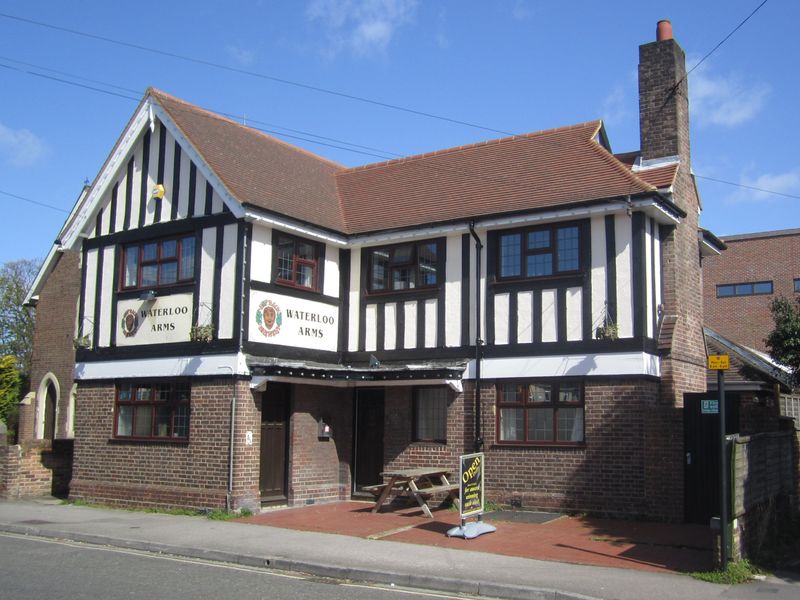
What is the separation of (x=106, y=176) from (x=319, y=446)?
7.61 m

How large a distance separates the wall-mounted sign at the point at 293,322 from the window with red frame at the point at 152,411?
2081 mm

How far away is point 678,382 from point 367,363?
633 cm

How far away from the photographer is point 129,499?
17.2 meters

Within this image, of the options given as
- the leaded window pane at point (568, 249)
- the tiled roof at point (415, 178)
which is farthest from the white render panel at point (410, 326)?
the leaded window pane at point (568, 249)

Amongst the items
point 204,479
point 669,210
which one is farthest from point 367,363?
point 669,210

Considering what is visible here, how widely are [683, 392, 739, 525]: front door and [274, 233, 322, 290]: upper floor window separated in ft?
25.9

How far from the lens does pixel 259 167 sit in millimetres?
18703

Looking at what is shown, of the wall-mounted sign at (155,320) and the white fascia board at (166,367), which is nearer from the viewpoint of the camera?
the white fascia board at (166,367)

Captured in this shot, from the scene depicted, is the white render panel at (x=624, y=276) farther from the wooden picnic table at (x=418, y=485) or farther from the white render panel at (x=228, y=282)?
the white render panel at (x=228, y=282)

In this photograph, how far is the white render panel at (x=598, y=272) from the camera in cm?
1554

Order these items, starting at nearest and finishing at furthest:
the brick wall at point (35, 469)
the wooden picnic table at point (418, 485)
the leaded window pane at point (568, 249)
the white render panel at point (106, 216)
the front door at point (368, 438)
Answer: the wooden picnic table at point (418, 485) → the leaded window pane at point (568, 249) → the front door at point (368, 438) → the white render panel at point (106, 216) → the brick wall at point (35, 469)

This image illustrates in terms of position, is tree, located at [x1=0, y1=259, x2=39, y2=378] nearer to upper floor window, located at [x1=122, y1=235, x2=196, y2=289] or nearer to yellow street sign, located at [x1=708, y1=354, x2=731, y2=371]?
upper floor window, located at [x1=122, y1=235, x2=196, y2=289]

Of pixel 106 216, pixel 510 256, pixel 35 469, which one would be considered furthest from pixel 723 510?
pixel 35 469

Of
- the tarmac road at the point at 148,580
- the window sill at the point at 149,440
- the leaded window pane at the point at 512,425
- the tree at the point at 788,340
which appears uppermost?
the tree at the point at 788,340
